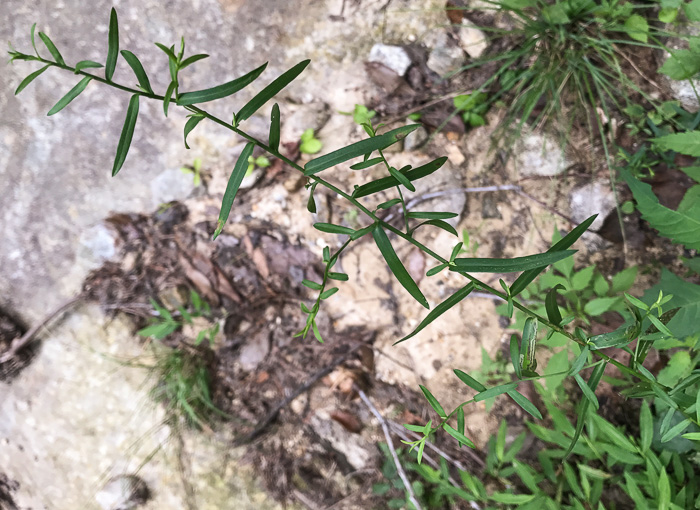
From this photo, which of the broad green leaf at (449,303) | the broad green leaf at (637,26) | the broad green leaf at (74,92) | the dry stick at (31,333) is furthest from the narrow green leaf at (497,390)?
the dry stick at (31,333)

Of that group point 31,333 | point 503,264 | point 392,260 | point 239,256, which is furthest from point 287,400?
point 503,264

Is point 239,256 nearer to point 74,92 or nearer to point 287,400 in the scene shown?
point 287,400

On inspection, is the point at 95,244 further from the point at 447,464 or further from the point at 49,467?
the point at 447,464

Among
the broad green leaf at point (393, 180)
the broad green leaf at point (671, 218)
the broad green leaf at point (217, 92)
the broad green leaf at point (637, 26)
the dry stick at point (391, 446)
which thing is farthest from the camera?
the dry stick at point (391, 446)

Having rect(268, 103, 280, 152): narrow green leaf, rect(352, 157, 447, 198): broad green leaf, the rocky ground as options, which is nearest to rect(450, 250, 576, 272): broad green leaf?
rect(352, 157, 447, 198): broad green leaf

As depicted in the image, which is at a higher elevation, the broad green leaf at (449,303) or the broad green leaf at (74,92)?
the broad green leaf at (74,92)

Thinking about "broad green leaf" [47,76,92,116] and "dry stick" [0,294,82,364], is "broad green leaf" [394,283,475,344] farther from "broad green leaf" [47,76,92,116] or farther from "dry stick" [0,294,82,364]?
"dry stick" [0,294,82,364]

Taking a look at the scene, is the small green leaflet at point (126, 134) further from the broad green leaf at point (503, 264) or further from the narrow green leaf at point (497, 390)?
the narrow green leaf at point (497, 390)
